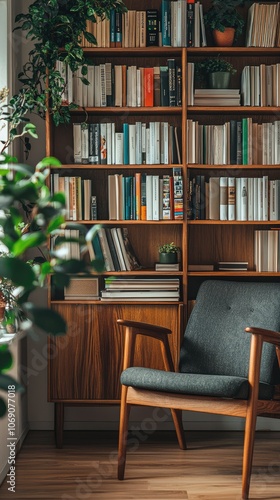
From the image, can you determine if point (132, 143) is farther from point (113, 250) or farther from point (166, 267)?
point (166, 267)

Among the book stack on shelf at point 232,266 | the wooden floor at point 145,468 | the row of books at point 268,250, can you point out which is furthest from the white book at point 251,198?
the wooden floor at point 145,468

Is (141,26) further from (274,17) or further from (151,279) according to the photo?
(151,279)

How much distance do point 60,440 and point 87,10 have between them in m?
2.06

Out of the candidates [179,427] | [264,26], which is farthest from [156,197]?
[179,427]

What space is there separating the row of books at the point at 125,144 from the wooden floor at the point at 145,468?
4.72 feet

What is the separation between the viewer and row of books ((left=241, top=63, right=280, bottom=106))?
368 centimetres

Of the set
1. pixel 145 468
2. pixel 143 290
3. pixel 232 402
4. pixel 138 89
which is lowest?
pixel 145 468

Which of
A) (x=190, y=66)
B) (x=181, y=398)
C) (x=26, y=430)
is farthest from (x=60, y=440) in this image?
(x=190, y=66)

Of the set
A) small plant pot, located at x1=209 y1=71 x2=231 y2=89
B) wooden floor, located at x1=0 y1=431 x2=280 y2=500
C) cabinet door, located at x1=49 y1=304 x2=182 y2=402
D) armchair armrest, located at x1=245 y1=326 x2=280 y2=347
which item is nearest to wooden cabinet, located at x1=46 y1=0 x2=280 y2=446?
cabinet door, located at x1=49 y1=304 x2=182 y2=402

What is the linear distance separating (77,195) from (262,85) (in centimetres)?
112

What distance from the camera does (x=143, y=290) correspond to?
11.8 ft

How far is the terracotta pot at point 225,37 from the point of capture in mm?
3674

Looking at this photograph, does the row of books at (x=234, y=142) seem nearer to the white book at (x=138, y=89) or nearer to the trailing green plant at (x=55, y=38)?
the white book at (x=138, y=89)

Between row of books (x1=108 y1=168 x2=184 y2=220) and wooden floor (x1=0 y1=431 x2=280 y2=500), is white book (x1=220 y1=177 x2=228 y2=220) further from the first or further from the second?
wooden floor (x1=0 y1=431 x2=280 y2=500)
